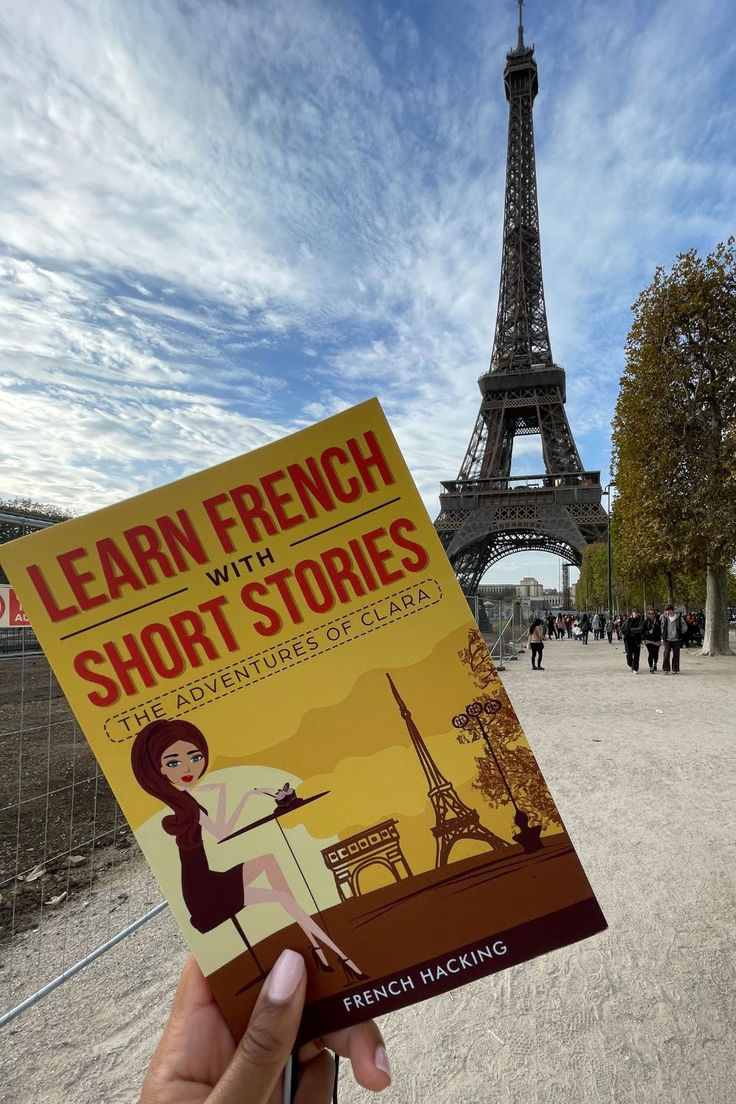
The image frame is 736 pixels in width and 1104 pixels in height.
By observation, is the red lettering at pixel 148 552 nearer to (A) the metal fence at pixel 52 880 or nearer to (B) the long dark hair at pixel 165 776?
(B) the long dark hair at pixel 165 776

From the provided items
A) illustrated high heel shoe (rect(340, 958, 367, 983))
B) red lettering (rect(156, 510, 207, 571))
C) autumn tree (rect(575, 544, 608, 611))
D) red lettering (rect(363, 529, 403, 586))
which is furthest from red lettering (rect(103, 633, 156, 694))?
autumn tree (rect(575, 544, 608, 611))

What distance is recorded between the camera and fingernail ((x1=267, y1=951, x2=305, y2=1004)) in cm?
83

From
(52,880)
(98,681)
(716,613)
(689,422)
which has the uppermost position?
(689,422)

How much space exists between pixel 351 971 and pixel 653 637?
1519 centimetres

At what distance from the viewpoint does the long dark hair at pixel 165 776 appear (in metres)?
0.87

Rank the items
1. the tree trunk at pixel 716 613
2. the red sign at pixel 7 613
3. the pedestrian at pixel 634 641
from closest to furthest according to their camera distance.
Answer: the red sign at pixel 7 613 → the pedestrian at pixel 634 641 → the tree trunk at pixel 716 613

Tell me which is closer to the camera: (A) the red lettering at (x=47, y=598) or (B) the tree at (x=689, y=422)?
(A) the red lettering at (x=47, y=598)

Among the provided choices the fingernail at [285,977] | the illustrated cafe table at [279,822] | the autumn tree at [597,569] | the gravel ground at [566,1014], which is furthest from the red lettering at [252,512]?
the autumn tree at [597,569]

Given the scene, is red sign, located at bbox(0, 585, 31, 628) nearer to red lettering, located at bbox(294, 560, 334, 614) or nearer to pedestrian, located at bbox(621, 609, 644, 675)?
red lettering, located at bbox(294, 560, 334, 614)

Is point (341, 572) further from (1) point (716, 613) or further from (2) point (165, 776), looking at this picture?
(1) point (716, 613)

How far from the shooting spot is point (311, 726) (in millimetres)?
879

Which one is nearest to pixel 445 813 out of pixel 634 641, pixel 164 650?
pixel 164 650

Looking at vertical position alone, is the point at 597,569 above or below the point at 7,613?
below

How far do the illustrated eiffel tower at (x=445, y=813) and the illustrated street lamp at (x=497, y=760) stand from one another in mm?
29
